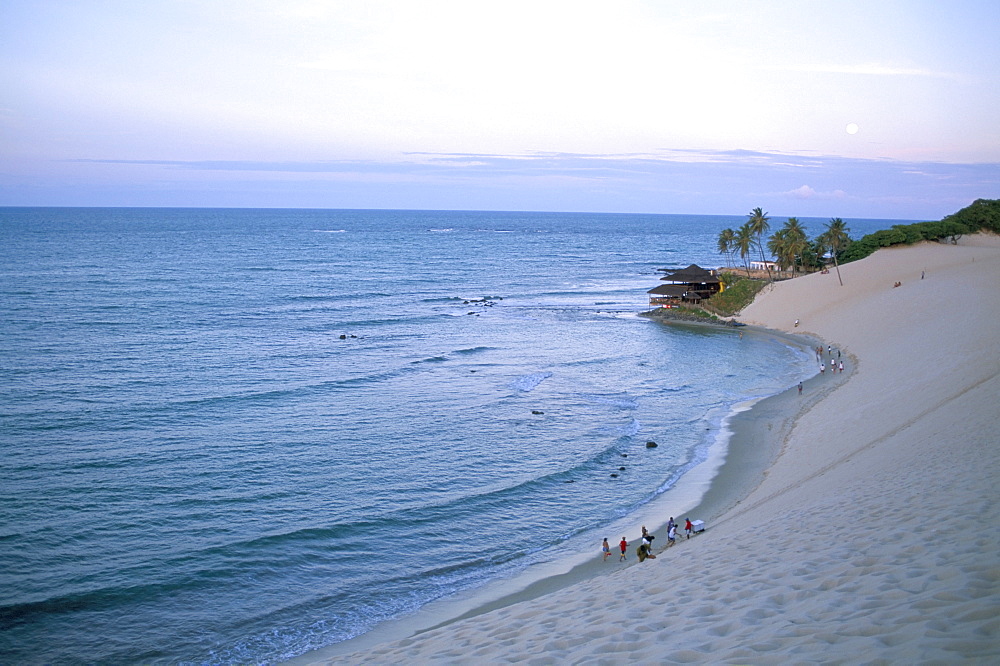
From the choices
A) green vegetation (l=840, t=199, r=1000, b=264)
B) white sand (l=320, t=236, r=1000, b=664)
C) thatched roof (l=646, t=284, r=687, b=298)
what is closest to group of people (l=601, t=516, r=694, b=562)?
white sand (l=320, t=236, r=1000, b=664)

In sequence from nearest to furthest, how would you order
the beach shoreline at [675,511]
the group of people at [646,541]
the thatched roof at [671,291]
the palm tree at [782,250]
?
the beach shoreline at [675,511] → the group of people at [646,541] → the thatched roof at [671,291] → the palm tree at [782,250]

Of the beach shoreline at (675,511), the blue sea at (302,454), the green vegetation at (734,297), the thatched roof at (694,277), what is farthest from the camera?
the thatched roof at (694,277)

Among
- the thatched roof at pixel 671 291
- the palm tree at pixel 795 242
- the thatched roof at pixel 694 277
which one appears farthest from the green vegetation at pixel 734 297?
the palm tree at pixel 795 242

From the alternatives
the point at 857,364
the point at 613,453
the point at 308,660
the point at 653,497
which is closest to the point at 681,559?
the point at 308,660

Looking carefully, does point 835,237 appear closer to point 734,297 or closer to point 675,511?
point 734,297

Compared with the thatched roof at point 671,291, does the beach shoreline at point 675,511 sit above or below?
below

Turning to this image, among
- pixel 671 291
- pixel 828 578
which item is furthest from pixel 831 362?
pixel 828 578

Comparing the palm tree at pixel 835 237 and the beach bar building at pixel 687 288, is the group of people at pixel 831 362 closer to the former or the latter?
the beach bar building at pixel 687 288

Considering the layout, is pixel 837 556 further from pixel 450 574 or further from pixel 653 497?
pixel 653 497
